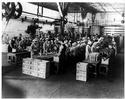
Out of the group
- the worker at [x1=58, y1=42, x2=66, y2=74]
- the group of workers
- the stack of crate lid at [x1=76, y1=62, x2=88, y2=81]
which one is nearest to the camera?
the stack of crate lid at [x1=76, y1=62, x2=88, y2=81]

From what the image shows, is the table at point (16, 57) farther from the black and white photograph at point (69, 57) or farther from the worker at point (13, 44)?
the worker at point (13, 44)

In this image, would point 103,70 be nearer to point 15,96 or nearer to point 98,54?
point 98,54

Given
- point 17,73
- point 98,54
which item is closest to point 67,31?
point 98,54

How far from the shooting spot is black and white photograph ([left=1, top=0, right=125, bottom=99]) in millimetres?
2381

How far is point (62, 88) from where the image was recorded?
2.51m

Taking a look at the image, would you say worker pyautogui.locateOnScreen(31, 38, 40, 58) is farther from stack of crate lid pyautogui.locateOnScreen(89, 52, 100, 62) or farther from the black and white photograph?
stack of crate lid pyautogui.locateOnScreen(89, 52, 100, 62)

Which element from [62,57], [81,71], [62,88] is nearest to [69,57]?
[62,57]

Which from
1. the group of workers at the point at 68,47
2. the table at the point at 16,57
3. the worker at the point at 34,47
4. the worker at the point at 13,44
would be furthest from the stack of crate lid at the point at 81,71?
the worker at the point at 13,44

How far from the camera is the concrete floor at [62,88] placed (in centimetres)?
230

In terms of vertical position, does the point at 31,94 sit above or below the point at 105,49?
below

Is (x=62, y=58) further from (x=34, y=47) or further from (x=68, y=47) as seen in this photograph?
(x=34, y=47)

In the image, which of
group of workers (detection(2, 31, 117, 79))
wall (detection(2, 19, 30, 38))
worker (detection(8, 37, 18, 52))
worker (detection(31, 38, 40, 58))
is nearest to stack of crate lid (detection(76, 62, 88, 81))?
group of workers (detection(2, 31, 117, 79))

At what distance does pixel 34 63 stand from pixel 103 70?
124 centimetres

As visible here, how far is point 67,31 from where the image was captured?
3.27 m
